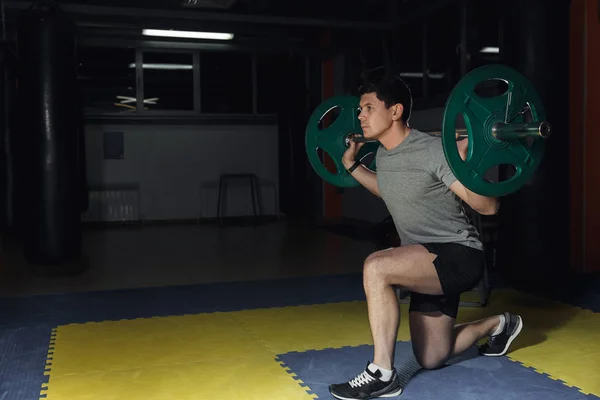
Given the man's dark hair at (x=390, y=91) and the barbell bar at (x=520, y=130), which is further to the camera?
the man's dark hair at (x=390, y=91)

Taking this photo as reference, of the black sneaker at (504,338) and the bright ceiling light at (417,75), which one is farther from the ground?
the bright ceiling light at (417,75)

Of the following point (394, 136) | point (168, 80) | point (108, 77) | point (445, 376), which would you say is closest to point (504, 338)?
point (445, 376)

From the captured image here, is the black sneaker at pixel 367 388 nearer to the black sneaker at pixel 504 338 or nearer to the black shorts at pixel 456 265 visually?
the black shorts at pixel 456 265

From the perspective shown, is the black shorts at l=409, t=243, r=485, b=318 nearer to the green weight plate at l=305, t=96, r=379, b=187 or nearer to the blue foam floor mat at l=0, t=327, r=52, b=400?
the green weight plate at l=305, t=96, r=379, b=187

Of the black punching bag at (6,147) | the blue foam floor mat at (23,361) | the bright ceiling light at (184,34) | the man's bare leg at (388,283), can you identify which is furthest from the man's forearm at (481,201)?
the black punching bag at (6,147)

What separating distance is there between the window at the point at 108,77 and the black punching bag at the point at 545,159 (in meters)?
6.26

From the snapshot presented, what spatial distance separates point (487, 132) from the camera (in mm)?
2188

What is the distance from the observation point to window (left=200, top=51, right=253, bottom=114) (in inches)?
384

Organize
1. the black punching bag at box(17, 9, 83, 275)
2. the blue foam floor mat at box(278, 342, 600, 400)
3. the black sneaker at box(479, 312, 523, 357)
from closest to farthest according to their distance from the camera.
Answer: the blue foam floor mat at box(278, 342, 600, 400)
the black sneaker at box(479, 312, 523, 357)
the black punching bag at box(17, 9, 83, 275)

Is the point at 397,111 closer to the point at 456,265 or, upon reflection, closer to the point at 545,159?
the point at 456,265

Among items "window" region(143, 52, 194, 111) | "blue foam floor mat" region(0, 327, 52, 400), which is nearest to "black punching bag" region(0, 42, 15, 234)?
"window" region(143, 52, 194, 111)

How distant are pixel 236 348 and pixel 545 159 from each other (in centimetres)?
246

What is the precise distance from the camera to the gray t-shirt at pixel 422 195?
7.68 feet

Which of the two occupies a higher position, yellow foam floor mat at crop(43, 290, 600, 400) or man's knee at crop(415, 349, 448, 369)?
man's knee at crop(415, 349, 448, 369)
